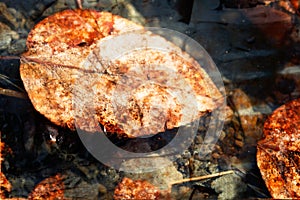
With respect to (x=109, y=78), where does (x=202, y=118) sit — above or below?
Result: below

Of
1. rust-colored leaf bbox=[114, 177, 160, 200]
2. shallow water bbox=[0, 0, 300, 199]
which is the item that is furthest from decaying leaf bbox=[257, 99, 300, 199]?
rust-colored leaf bbox=[114, 177, 160, 200]

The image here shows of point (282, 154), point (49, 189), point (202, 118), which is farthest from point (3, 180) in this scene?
point (282, 154)

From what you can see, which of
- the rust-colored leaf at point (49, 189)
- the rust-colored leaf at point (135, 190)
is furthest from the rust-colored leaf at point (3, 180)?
the rust-colored leaf at point (135, 190)

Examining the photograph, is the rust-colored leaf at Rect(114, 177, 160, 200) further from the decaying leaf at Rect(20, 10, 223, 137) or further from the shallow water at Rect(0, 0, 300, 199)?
the decaying leaf at Rect(20, 10, 223, 137)

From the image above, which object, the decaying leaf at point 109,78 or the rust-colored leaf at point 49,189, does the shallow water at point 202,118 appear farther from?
the decaying leaf at point 109,78

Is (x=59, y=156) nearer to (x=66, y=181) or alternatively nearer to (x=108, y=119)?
(x=66, y=181)

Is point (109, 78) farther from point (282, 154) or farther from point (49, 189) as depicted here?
point (282, 154)

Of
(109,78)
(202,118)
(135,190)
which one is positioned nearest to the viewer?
(109,78)
